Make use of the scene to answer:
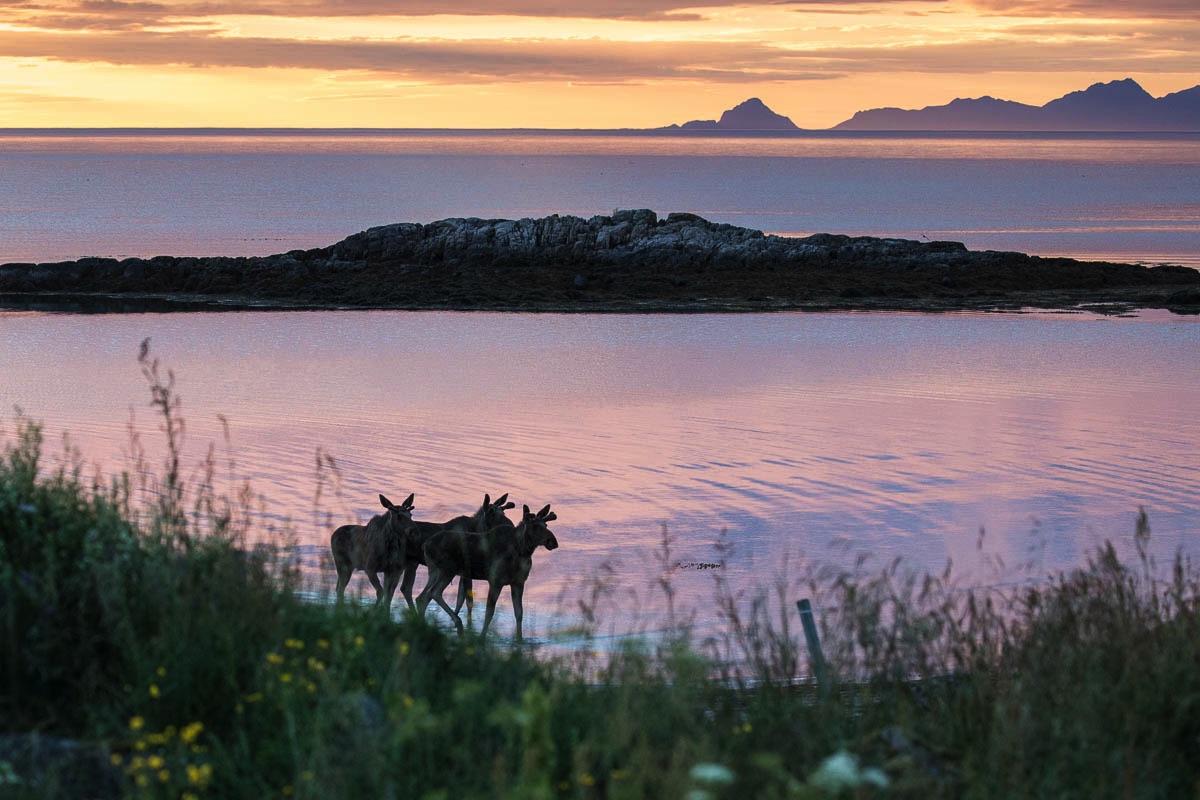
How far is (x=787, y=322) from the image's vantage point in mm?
33750

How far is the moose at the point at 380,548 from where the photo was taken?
33.5ft

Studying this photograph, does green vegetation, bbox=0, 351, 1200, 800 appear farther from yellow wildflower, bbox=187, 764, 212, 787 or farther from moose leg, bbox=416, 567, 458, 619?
moose leg, bbox=416, 567, 458, 619

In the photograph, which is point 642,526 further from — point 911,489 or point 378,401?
point 378,401

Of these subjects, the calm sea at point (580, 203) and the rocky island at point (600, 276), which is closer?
the rocky island at point (600, 276)

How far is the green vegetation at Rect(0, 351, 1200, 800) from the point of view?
4980mm

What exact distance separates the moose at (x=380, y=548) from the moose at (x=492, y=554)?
9.0 inches

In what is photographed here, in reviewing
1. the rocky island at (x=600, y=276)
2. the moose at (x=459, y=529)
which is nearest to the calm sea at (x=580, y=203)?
the rocky island at (x=600, y=276)

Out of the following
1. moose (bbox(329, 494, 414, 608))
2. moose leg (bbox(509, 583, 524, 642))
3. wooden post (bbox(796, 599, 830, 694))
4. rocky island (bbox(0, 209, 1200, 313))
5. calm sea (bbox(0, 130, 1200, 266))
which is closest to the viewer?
wooden post (bbox(796, 599, 830, 694))

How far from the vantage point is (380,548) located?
33.8 ft

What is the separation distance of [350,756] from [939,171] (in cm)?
19936

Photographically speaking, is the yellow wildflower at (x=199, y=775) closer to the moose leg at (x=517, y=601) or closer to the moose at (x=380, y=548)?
the moose leg at (x=517, y=601)

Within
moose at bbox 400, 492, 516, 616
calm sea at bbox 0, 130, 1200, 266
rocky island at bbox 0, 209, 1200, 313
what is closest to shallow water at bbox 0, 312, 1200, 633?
moose at bbox 400, 492, 516, 616

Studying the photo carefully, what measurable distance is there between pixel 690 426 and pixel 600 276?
69.2 feet

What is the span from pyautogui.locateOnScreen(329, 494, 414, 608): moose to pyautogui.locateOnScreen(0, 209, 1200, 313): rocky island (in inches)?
1021
